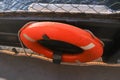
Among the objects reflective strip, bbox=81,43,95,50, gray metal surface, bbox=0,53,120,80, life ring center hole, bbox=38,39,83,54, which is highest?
reflective strip, bbox=81,43,95,50

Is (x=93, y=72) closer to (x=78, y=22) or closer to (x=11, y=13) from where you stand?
(x=78, y=22)

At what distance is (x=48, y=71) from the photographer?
0.99 metres

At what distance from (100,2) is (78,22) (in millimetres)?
327

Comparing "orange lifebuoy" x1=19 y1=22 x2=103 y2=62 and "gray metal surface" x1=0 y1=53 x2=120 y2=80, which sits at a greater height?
"orange lifebuoy" x1=19 y1=22 x2=103 y2=62

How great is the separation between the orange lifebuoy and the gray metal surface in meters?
0.05

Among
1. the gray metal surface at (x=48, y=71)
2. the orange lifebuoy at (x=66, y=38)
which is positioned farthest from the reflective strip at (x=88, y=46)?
the gray metal surface at (x=48, y=71)

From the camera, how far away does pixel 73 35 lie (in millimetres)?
885

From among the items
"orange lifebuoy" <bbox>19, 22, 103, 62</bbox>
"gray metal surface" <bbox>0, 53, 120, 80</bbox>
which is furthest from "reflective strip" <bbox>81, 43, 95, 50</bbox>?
"gray metal surface" <bbox>0, 53, 120, 80</bbox>

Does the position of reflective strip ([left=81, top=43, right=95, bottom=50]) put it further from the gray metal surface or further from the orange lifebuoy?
the gray metal surface

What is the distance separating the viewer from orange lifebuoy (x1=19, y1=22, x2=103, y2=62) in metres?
0.89

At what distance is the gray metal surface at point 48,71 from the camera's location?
962 millimetres

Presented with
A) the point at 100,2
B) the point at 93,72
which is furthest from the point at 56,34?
the point at 100,2

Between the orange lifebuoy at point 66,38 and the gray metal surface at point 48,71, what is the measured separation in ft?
0.15

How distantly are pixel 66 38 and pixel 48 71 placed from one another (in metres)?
0.19
